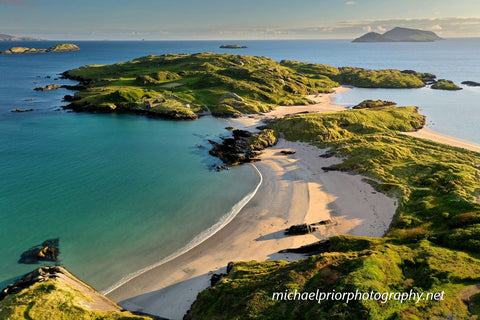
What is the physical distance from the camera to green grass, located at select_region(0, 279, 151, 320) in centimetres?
1838

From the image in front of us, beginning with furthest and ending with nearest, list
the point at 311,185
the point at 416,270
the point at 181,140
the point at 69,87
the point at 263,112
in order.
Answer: the point at 69,87
the point at 263,112
the point at 181,140
the point at 311,185
the point at 416,270

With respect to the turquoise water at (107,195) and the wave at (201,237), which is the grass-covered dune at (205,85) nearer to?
the turquoise water at (107,195)

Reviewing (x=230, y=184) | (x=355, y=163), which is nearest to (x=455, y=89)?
(x=355, y=163)

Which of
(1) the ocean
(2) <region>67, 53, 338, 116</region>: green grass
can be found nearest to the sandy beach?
(1) the ocean

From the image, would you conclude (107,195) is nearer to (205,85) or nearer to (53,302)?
(53,302)

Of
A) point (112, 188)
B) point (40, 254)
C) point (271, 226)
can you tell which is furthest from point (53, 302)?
point (112, 188)

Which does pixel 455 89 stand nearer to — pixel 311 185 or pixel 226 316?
pixel 311 185

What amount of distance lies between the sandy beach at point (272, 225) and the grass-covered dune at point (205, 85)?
53472 mm

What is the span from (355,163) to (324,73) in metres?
151

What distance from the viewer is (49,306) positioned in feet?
62.4

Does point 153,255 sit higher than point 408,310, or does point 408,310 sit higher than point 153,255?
point 408,310

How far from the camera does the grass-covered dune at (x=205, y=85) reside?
10100 cm

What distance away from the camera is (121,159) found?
59.0 m

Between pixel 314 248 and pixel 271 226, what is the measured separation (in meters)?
7.45
